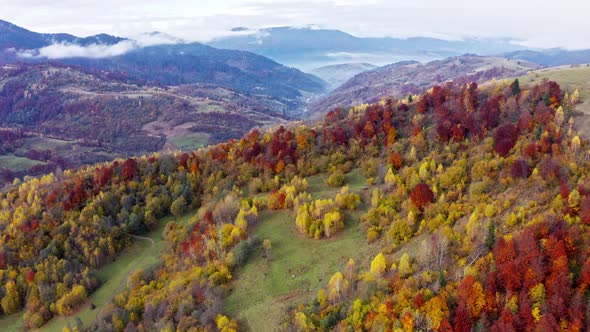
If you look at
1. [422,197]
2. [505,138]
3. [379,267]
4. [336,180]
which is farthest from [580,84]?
[379,267]

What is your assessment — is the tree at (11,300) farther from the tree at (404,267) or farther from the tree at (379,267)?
the tree at (404,267)

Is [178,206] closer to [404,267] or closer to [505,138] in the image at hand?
[404,267]

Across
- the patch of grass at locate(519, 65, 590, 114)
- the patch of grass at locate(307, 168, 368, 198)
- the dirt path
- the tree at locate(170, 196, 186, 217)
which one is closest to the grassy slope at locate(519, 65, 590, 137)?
the patch of grass at locate(519, 65, 590, 114)

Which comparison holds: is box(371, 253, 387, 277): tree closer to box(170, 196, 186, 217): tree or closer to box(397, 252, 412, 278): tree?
box(397, 252, 412, 278): tree

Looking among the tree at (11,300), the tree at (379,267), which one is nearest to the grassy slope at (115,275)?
the tree at (11,300)

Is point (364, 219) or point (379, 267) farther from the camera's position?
point (364, 219)

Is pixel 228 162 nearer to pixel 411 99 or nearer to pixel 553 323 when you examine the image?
pixel 411 99

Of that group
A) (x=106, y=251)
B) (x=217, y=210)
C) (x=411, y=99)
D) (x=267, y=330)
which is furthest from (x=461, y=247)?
(x=106, y=251)
